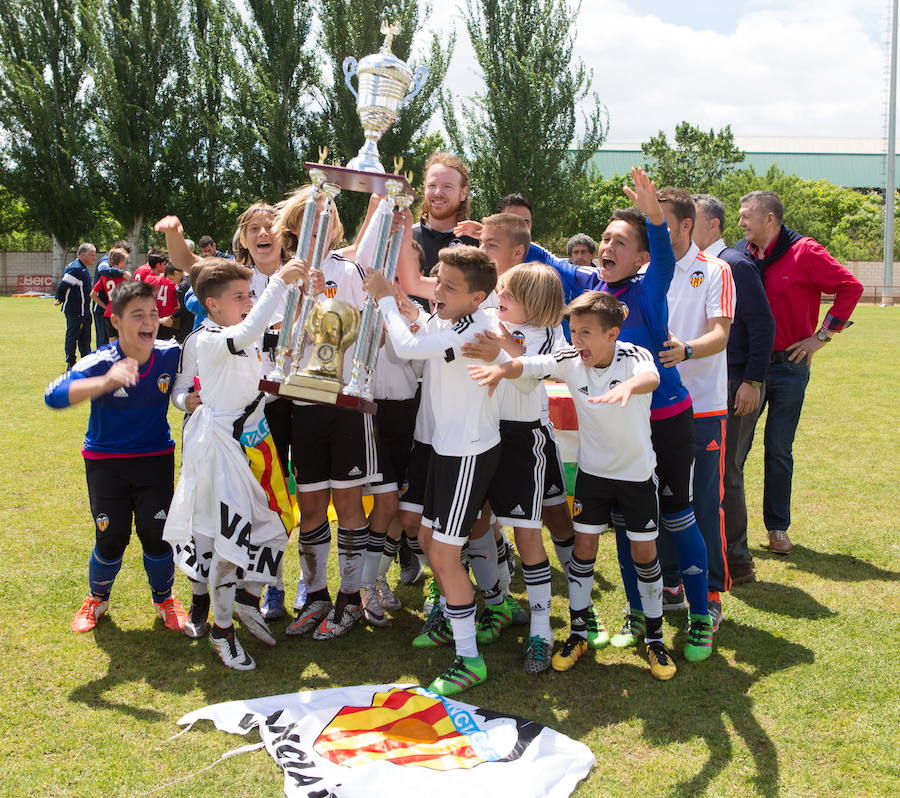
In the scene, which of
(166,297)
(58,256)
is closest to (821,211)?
(58,256)

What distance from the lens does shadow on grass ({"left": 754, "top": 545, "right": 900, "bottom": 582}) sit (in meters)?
5.28

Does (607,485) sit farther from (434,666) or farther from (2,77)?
(2,77)

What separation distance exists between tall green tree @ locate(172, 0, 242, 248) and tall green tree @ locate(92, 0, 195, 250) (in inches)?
16.2

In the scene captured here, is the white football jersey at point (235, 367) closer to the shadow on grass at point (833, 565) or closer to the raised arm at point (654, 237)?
the raised arm at point (654, 237)

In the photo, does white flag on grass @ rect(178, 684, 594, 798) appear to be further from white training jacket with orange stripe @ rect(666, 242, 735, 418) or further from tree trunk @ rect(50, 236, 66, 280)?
tree trunk @ rect(50, 236, 66, 280)

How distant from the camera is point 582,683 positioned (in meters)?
3.99

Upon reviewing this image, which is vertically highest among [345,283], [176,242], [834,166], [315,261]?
[834,166]

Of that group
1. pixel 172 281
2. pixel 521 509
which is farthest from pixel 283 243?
pixel 172 281

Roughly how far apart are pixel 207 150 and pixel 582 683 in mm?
34085

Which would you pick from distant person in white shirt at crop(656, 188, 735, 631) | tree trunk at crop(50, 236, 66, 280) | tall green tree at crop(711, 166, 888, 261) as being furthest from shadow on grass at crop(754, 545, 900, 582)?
tall green tree at crop(711, 166, 888, 261)

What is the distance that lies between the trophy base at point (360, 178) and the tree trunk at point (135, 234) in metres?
33.9

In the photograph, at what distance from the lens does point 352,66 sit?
428 cm

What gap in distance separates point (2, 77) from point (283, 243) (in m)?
39.0

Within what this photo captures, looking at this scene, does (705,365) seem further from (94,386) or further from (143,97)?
(143,97)
